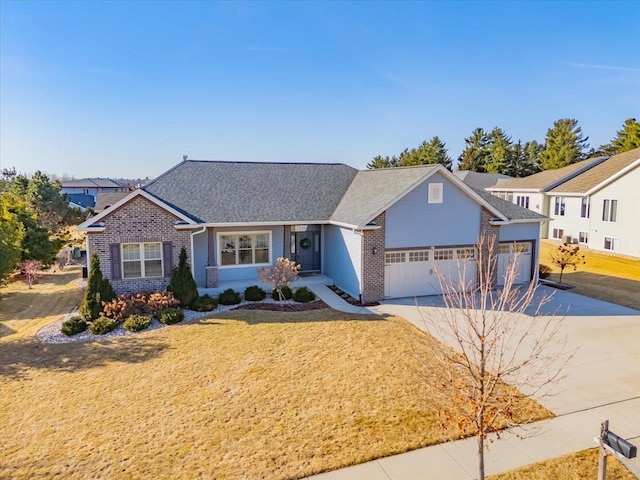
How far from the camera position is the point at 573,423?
27.8ft

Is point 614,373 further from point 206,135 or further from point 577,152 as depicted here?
point 577,152

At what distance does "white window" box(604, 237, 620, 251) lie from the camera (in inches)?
1153

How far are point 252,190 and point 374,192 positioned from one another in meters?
6.34

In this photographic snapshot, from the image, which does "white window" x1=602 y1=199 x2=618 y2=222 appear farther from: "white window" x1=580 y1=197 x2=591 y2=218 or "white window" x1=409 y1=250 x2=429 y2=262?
"white window" x1=409 y1=250 x2=429 y2=262

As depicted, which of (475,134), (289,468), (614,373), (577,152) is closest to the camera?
(289,468)

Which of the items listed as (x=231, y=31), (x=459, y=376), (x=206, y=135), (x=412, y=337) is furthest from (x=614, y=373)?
(x=206, y=135)

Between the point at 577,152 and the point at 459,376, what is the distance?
74381mm

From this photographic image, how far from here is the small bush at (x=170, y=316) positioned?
15.0m

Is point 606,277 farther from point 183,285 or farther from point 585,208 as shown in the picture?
point 183,285

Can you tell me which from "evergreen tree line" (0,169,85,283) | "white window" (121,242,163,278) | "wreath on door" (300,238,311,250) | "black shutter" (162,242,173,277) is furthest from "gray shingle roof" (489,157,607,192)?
"evergreen tree line" (0,169,85,283)

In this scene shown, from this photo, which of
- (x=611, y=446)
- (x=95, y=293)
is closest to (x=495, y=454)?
(x=611, y=446)

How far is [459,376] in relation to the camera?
6.43 m

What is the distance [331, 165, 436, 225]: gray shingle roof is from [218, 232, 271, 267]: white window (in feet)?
11.9

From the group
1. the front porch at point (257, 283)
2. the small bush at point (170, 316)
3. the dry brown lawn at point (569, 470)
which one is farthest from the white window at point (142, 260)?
the dry brown lawn at point (569, 470)
